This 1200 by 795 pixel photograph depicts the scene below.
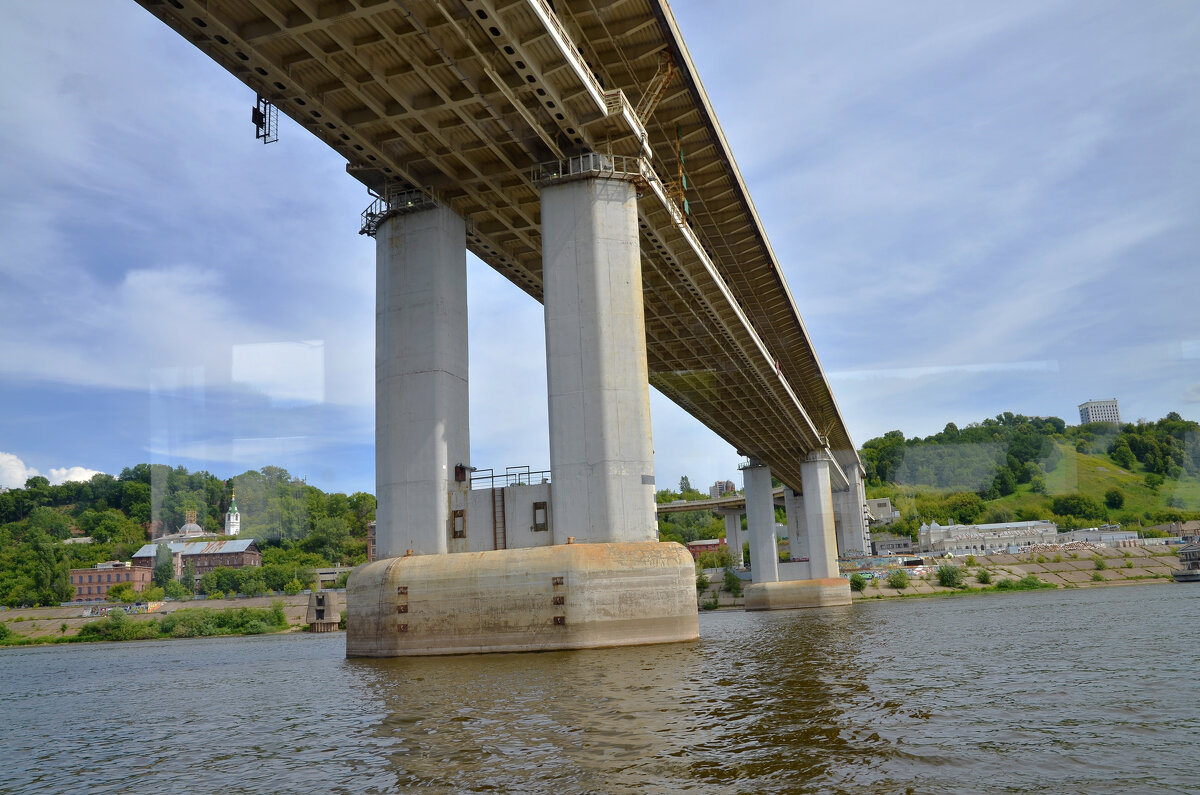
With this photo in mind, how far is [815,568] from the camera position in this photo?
3201 inches

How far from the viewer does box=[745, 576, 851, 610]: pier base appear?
7356cm

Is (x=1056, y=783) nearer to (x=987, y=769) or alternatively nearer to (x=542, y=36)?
(x=987, y=769)

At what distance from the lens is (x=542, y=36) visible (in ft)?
71.5

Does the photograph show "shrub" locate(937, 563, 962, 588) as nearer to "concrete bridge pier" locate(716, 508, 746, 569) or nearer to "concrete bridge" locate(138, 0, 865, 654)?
"concrete bridge pier" locate(716, 508, 746, 569)

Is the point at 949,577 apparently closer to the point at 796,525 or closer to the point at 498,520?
the point at 796,525

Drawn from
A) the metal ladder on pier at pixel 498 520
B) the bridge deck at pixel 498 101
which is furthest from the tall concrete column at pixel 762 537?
the metal ladder on pier at pixel 498 520

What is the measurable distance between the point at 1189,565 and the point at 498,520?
87754mm

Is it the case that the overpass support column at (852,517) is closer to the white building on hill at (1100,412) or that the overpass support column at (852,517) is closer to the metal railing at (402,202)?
the white building on hill at (1100,412)

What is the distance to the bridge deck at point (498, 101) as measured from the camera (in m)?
21.2

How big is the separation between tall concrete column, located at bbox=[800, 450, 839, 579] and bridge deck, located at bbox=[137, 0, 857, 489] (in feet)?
144

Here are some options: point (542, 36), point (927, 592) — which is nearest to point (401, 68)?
point (542, 36)

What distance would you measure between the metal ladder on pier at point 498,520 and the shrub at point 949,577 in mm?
75788

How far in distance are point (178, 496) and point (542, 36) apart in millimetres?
94227

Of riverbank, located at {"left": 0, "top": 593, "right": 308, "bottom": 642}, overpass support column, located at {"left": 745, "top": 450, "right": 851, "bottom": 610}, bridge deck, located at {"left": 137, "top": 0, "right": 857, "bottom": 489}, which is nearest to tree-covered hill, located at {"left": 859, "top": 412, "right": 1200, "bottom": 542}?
overpass support column, located at {"left": 745, "top": 450, "right": 851, "bottom": 610}
